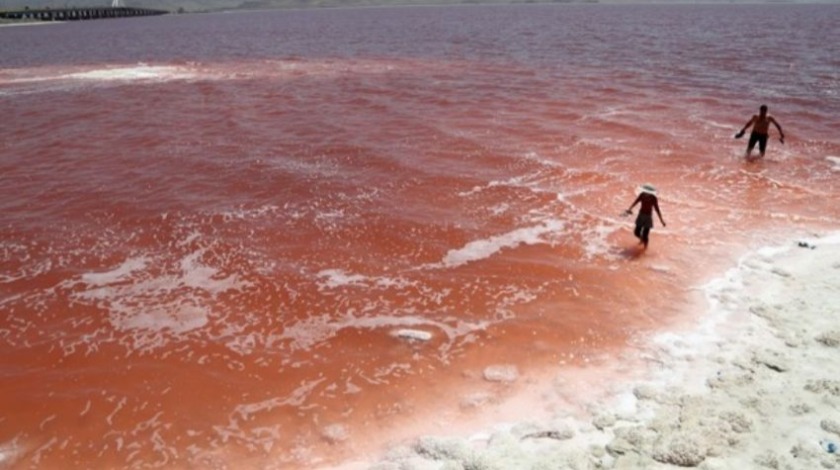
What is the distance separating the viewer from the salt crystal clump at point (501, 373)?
8443mm

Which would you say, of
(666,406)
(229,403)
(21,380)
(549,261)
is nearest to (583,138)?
(549,261)

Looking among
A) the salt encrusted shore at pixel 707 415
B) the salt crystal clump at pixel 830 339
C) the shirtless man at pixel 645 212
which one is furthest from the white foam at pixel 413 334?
the salt crystal clump at pixel 830 339

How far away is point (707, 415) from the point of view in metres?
7.21

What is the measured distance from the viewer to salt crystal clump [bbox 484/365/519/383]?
8443 mm

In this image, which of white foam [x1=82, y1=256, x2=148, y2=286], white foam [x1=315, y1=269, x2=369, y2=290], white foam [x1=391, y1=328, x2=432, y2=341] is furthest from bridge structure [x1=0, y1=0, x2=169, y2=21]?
white foam [x1=391, y1=328, x2=432, y2=341]

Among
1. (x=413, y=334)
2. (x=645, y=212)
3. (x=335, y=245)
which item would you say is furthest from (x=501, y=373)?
(x=335, y=245)

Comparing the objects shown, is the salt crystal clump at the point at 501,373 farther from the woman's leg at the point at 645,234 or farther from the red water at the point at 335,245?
the woman's leg at the point at 645,234

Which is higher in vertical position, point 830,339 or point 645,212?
point 645,212

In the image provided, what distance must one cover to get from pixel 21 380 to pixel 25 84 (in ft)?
105

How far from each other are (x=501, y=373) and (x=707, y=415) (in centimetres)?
270

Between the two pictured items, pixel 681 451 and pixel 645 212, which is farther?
pixel 645 212

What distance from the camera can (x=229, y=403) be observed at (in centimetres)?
829

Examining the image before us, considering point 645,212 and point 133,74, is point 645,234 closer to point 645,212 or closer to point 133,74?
point 645,212

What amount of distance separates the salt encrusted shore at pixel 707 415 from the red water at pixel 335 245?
824 mm
